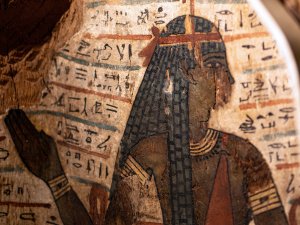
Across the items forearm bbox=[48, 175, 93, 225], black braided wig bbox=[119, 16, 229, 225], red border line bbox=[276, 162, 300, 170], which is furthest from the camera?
forearm bbox=[48, 175, 93, 225]

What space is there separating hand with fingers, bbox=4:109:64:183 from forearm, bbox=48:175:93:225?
0.13ft

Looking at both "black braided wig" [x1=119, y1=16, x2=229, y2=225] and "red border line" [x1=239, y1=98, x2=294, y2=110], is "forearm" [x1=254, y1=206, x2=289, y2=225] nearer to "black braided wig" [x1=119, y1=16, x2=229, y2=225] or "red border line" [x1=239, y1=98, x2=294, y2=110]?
"black braided wig" [x1=119, y1=16, x2=229, y2=225]

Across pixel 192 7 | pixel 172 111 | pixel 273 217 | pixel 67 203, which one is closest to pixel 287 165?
pixel 273 217

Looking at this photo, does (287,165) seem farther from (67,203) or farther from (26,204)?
(26,204)

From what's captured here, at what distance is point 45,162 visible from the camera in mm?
2809

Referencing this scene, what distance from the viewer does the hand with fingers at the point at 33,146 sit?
280cm

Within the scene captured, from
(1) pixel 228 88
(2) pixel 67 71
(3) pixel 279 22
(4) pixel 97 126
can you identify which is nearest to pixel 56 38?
(2) pixel 67 71

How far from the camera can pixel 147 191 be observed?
2592 millimetres

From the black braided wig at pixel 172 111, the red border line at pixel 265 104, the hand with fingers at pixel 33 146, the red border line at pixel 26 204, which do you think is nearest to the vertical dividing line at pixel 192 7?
the black braided wig at pixel 172 111

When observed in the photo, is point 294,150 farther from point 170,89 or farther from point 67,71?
point 67,71

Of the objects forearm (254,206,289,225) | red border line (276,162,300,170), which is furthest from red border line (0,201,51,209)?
red border line (276,162,300,170)

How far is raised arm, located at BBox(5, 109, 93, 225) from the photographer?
9.04ft

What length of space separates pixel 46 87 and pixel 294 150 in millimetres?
1244

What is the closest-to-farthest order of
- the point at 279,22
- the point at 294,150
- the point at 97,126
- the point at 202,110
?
the point at 279,22, the point at 294,150, the point at 202,110, the point at 97,126
